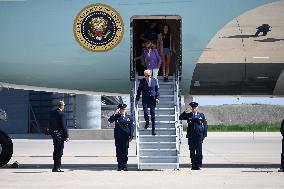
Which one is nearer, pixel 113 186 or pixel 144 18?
pixel 113 186

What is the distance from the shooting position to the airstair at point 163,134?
19125 mm

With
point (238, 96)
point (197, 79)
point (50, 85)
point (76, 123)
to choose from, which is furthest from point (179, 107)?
point (76, 123)

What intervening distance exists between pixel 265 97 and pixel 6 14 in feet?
31.5

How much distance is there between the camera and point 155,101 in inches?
776

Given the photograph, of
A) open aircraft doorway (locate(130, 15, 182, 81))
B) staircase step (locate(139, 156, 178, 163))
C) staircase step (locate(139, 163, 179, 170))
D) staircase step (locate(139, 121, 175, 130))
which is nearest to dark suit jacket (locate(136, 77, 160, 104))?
staircase step (locate(139, 121, 175, 130))

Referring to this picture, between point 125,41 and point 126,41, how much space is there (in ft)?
0.11

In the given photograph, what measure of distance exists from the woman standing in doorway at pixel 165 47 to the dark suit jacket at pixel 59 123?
156 inches

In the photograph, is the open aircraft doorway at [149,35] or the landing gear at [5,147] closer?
the landing gear at [5,147]

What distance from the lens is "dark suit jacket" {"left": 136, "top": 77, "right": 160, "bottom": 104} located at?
64.5ft

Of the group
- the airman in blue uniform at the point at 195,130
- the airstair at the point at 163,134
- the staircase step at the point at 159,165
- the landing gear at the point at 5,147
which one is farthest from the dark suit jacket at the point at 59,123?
the airman in blue uniform at the point at 195,130

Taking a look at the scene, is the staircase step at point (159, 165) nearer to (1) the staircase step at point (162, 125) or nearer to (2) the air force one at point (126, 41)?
(1) the staircase step at point (162, 125)

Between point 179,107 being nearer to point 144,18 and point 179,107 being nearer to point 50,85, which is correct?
point 144,18

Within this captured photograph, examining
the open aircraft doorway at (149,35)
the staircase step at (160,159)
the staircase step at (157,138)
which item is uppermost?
the open aircraft doorway at (149,35)

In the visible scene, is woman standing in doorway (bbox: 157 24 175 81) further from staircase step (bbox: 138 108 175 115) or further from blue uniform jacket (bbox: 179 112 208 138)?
blue uniform jacket (bbox: 179 112 208 138)
